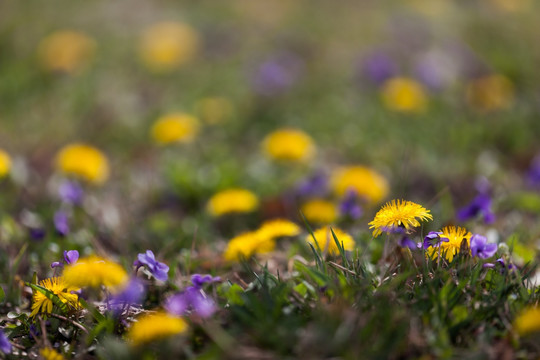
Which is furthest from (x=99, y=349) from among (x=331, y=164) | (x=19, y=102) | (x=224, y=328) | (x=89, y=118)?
(x=19, y=102)

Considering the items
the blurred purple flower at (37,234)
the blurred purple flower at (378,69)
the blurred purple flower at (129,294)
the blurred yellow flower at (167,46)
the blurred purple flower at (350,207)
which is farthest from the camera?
the blurred yellow flower at (167,46)

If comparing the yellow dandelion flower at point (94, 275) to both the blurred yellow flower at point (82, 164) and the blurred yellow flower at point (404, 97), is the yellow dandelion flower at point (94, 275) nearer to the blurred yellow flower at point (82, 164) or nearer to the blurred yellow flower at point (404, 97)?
the blurred yellow flower at point (82, 164)

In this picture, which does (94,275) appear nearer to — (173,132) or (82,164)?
(82,164)

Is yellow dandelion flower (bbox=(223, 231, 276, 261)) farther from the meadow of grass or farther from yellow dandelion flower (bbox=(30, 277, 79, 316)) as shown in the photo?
yellow dandelion flower (bbox=(30, 277, 79, 316))

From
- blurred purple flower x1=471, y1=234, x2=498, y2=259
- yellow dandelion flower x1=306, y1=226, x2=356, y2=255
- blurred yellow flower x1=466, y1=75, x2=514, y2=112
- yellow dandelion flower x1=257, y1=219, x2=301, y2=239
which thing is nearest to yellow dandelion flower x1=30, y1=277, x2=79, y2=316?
yellow dandelion flower x1=257, y1=219, x2=301, y2=239

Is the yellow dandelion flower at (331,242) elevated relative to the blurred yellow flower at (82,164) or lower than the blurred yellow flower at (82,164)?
elevated

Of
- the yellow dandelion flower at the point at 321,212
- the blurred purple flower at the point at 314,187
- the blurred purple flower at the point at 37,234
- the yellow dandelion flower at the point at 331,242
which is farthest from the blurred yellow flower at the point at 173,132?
the yellow dandelion flower at the point at 331,242
